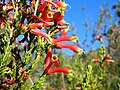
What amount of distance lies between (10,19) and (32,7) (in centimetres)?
25

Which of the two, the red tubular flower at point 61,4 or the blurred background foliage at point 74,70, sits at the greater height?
the red tubular flower at point 61,4

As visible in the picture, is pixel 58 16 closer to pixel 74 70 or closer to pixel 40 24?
pixel 40 24

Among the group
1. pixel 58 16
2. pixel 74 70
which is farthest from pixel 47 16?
pixel 74 70

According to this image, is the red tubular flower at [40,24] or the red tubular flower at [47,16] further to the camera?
the red tubular flower at [47,16]

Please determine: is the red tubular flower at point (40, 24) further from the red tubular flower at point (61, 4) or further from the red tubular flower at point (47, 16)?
the red tubular flower at point (61, 4)

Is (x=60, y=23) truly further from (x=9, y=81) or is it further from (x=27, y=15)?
(x=9, y=81)

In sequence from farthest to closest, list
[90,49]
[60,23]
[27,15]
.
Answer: [90,49] → [60,23] → [27,15]

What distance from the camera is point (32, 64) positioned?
279 centimetres

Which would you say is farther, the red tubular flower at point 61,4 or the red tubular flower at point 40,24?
the red tubular flower at point 61,4

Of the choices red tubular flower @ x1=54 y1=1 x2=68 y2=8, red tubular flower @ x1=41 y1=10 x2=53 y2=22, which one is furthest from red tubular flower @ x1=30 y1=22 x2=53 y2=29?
red tubular flower @ x1=54 y1=1 x2=68 y2=8

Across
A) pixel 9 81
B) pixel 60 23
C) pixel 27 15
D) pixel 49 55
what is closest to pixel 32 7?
pixel 27 15

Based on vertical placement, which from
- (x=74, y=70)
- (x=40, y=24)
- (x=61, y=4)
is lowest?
(x=74, y=70)

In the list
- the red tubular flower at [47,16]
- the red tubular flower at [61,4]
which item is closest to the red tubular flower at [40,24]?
the red tubular flower at [47,16]

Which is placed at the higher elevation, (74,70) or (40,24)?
(40,24)
